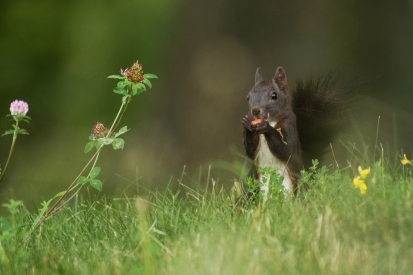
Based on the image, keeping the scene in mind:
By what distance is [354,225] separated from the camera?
2.72m

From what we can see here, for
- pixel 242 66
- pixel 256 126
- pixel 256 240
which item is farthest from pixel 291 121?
pixel 256 240

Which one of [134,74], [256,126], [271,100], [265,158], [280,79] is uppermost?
[134,74]

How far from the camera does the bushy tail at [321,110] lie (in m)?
4.68

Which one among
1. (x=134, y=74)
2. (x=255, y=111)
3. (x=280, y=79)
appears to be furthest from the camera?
(x=280, y=79)

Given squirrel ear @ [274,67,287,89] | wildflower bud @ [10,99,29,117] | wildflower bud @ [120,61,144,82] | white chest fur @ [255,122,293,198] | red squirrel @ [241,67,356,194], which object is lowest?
white chest fur @ [255,122,293,198]

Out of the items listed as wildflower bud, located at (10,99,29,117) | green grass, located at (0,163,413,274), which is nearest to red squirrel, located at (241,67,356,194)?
green grass, located at (0,163,413,274)

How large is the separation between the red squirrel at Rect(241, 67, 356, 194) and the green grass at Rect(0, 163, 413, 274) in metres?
0.60

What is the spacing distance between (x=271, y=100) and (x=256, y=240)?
5.99 ft

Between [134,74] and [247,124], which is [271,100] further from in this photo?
[134,74]

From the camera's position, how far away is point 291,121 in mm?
4371

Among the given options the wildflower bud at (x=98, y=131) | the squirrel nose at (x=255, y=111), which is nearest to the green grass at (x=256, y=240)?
the wildflower bud at (x=98, y=131)

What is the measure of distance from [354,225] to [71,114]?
655 cm

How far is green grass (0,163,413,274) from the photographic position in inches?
97.7

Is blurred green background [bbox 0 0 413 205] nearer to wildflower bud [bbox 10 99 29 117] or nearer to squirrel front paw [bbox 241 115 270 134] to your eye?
squirrel front paw [bbox 241 115 270 134]
